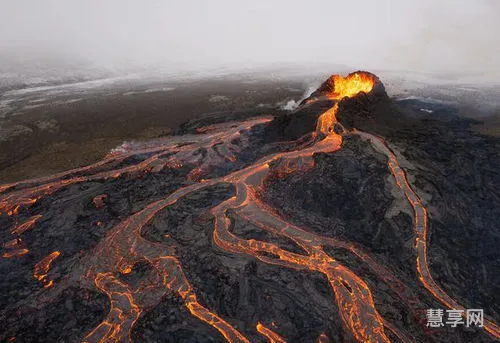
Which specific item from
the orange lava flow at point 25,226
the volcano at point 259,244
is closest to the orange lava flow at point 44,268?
the volcano at point 259,244

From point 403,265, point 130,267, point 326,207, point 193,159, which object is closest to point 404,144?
point 326,207

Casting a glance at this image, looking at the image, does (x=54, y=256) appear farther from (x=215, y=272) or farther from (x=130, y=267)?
(x=215, y=272)

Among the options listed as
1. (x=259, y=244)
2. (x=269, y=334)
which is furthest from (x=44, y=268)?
(x=269, y=334)

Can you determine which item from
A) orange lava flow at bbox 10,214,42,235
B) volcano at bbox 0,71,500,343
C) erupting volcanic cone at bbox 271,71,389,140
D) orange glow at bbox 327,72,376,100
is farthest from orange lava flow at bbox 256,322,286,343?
orange glow at bbox 327,72,376,100

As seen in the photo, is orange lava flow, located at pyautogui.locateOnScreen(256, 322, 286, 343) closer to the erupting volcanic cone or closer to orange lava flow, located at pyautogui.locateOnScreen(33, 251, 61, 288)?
orange lava flow, located at pyautogui.locateOnScreen(33, 251, 61, 288)

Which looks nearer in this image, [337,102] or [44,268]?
[44,268]

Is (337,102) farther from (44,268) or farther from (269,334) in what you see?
(44,268)

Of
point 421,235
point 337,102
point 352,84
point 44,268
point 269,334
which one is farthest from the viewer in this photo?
point 352,84

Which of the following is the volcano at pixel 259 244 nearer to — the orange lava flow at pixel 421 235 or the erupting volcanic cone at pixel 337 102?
the orange lava flow at pixel 421 235
